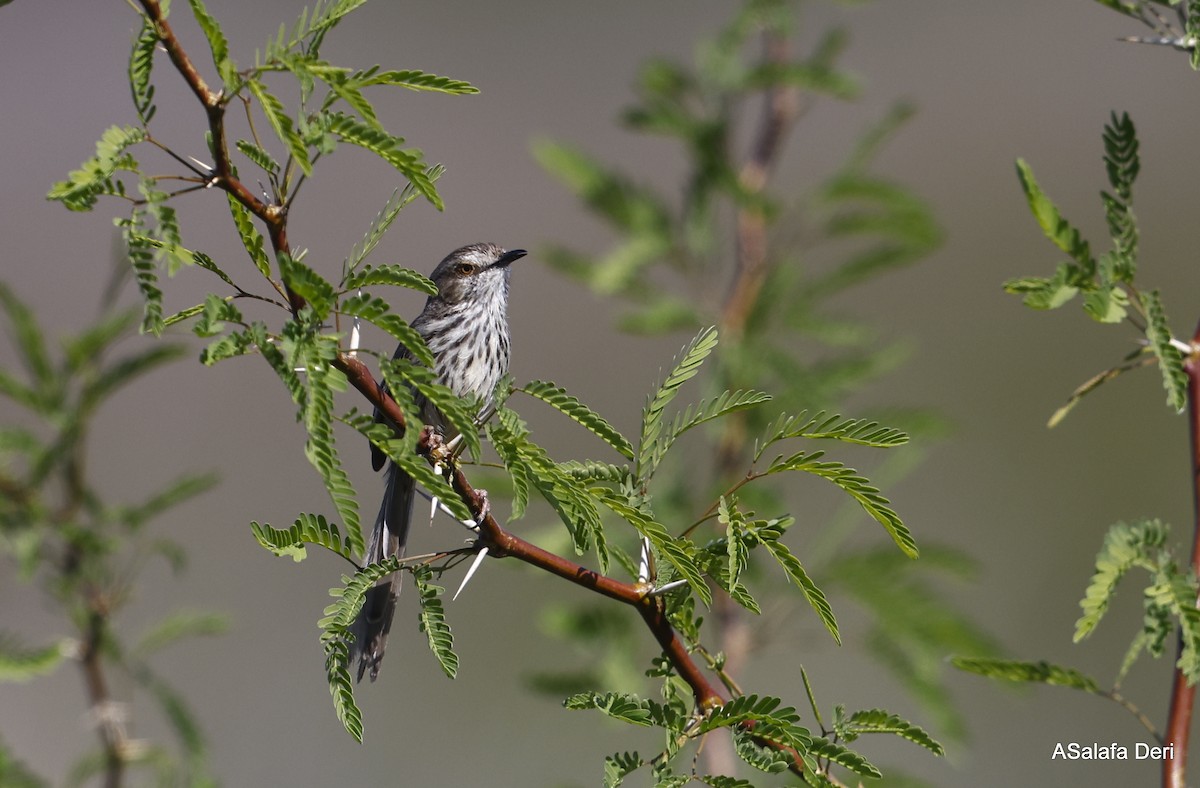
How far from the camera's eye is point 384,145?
1.89m

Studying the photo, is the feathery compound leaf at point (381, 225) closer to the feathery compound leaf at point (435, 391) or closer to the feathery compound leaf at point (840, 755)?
the feathery compound leaf at point (435, 391)

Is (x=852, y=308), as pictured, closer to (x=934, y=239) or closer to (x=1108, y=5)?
(x=934, y=239)

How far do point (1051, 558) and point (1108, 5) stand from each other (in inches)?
371

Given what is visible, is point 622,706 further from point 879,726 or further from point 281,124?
point 281,124

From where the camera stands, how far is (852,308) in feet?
42.0

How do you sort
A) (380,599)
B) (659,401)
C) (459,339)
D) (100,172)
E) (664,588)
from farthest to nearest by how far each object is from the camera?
(459,339)
(380,599)
(659,401)
(664,588)
(100,172)

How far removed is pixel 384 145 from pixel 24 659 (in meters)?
2.37

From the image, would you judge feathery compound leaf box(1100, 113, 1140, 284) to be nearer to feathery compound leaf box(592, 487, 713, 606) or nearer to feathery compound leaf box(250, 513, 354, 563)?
feathery compound leaf box(592, 487, 713, 606)

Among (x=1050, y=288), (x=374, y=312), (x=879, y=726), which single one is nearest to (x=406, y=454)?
(x=374, y=312)

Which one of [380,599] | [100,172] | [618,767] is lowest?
[618,767]

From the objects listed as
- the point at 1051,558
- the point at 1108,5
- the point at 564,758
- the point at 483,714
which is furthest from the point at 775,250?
the point at 1051,558

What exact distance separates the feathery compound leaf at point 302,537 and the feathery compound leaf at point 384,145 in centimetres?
67

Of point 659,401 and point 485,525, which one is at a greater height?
point 659,401

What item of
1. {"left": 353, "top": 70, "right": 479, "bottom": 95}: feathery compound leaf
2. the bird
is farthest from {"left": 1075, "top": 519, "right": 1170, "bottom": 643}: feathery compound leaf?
the bird
